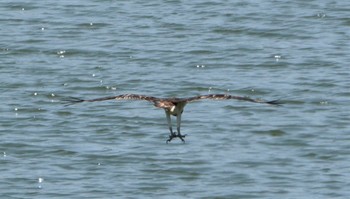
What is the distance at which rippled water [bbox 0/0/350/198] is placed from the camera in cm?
2672

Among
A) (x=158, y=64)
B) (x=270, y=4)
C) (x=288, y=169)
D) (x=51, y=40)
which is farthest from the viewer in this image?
(x=270, y=4)

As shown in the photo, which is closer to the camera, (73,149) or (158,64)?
(73,149)

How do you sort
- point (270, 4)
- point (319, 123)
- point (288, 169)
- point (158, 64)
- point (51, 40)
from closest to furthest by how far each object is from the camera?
1. point (288, 169)
2. point (319, 123)
3. point (158, 64)
4. point (51, 40)
5. point (270, 4)

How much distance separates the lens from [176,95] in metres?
30.9

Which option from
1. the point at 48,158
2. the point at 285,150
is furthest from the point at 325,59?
the point at 48,158

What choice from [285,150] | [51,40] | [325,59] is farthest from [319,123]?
[51,40]

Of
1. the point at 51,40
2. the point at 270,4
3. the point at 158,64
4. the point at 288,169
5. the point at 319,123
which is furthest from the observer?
the point at 270,4

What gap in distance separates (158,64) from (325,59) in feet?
11.8

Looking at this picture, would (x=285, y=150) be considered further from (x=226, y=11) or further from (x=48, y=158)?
(x=226, y=11)

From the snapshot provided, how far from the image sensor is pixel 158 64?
33438 millimetres

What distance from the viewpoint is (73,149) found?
93.0 ft

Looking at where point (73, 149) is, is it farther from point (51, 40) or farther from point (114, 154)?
point (51, 40)

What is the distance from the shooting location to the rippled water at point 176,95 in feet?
87.7

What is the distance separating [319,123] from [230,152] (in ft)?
8.73
